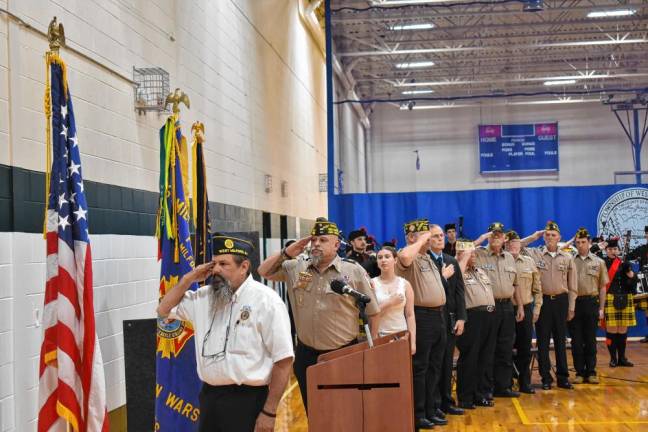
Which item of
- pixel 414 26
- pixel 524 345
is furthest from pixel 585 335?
pixel 414 26

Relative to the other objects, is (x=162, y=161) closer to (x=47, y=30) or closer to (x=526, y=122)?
(x=47, y=30)

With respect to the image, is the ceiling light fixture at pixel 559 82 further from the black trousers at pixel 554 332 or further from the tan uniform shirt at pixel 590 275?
the black trousers at pixel 554 332

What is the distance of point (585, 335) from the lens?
9039mm

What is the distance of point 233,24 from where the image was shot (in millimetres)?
9102

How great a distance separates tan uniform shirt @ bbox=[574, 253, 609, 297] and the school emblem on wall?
2886mm

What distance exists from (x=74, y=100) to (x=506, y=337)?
477 centimetres

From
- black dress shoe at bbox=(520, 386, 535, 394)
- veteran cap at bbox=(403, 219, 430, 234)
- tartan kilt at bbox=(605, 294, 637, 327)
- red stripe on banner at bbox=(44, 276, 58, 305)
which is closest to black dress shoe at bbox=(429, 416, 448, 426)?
veteran cap at bbox=(403, 219, 430, 234)

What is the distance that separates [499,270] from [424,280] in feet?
5.36

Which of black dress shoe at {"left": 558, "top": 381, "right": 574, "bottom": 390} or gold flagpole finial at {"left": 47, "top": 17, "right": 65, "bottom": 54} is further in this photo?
black dress shoe at {"left": 558, "top": 381, "right": 574, "bottom": 390}

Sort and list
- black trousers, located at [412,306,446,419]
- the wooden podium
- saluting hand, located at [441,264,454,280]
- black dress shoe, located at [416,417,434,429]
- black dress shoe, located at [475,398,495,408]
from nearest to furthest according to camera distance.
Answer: the wooden podium, black trousers, located at [412,306,446,419], black dress shoe, located at [416,417,434,429], saluting hand, located at [441,264,454,280], black dress shoe, located at [475,398,495,408]

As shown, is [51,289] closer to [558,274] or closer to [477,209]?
[558,274]

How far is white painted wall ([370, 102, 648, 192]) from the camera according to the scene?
67.7 feet

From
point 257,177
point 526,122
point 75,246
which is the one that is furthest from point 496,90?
point 75,246

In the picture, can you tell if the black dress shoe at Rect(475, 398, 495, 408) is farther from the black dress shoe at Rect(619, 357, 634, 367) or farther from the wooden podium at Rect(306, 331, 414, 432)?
the wooden podium at Rect(306, 331, 414, 432)
